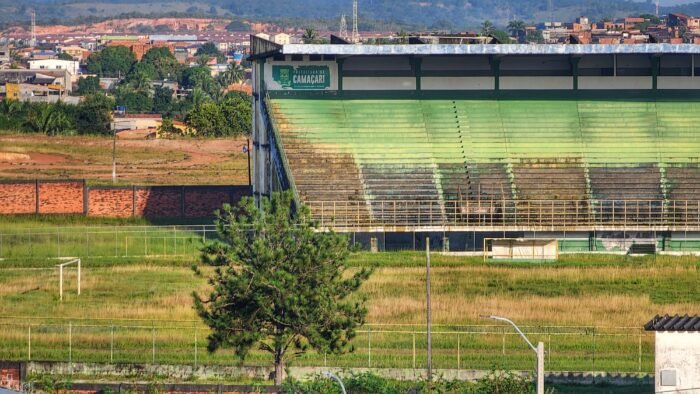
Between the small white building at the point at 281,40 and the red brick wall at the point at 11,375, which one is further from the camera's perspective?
the small white building at the point at 281,40

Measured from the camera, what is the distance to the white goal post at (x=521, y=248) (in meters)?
63.6

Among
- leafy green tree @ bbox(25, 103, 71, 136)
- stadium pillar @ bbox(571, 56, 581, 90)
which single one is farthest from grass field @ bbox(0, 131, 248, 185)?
stadium pillar @ bbox(571, 56, 581, 90)

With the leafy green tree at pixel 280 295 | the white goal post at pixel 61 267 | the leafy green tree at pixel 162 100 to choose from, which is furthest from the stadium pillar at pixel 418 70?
the leafy green tree at pixel 162 100

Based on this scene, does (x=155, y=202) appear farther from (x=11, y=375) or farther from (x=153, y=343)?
(x=11, y=375)

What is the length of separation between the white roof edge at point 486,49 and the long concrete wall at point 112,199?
10.5 m

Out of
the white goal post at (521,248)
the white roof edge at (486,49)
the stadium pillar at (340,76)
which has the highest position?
the white roof edge at (486,49)

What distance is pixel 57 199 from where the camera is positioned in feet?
245

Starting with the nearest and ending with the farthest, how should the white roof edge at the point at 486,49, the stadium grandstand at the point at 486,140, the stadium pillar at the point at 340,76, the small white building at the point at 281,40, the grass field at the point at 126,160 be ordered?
the stadium grandstand at the point at 486,140
the white roof edge at the point at 486,49
the stadium pillar at the point at 340,76
the small white building at the point at 281,40
the grass field at the point at 126,160

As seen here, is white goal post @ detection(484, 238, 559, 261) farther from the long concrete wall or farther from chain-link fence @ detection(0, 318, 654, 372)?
the long concrete wall

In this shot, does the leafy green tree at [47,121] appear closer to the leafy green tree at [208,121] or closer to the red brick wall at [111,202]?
the leafy green tree at [208,121]

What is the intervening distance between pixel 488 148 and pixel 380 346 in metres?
21.5

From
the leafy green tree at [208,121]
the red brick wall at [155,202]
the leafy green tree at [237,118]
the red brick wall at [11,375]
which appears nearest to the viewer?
the red brick wall at [11,375]

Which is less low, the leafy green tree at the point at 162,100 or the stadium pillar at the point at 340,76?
the leafy green tree at the point at 162,100

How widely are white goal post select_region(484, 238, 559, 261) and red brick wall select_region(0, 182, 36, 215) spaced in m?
21.0
